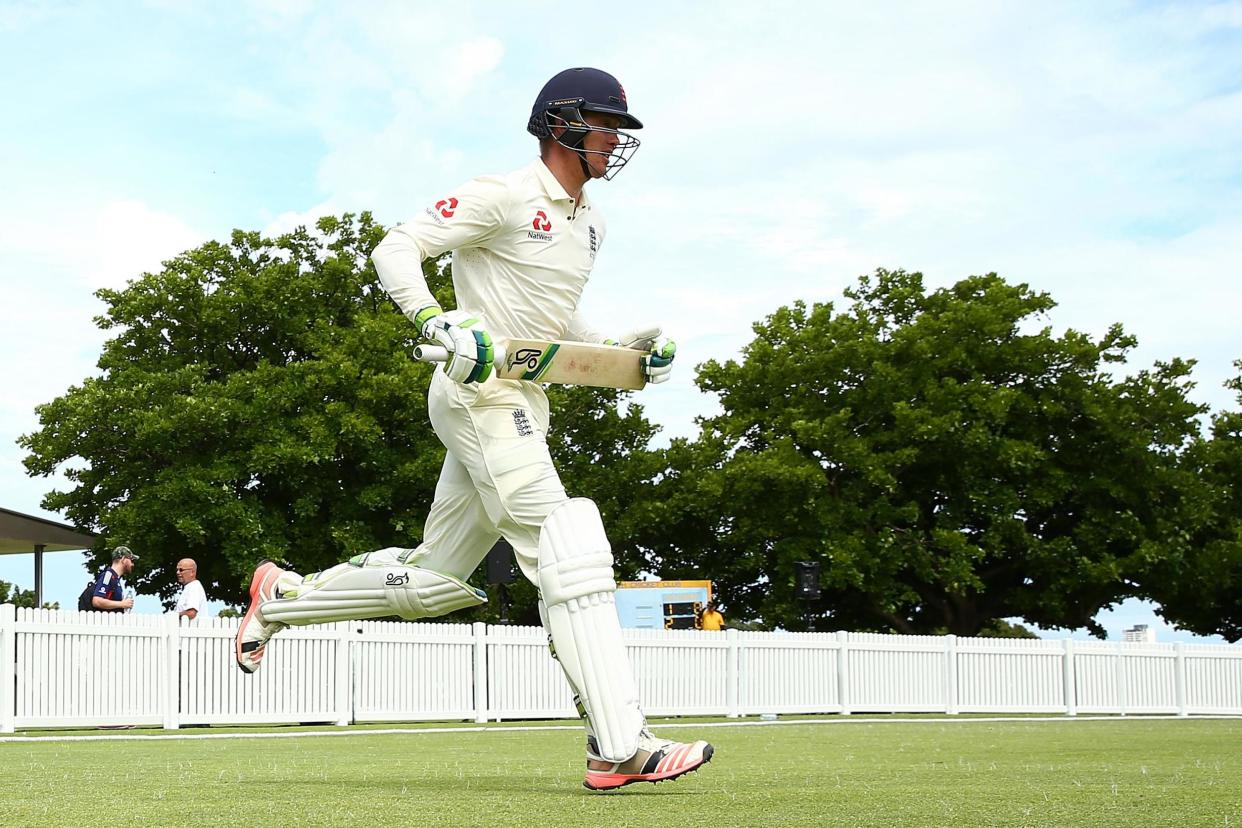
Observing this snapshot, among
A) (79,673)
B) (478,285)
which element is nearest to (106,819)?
(478,285)

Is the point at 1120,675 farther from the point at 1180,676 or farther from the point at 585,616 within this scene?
the point at 585,616

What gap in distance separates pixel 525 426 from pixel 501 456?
0.53 ft

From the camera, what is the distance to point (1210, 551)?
39.6 meters

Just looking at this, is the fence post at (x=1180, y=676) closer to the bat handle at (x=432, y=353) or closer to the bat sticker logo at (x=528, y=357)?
the bat sticker logo at (x=528, y=357)

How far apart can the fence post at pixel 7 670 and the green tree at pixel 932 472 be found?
24500 mm

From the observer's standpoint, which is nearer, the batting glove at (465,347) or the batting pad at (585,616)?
the batting glove at (465,347)

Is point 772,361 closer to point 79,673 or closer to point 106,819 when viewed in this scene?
point 79,673

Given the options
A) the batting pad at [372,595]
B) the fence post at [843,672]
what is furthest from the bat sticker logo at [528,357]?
the fence post at [843,672]

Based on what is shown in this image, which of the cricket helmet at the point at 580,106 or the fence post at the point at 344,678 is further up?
the cricket helmet at the point at 580,106

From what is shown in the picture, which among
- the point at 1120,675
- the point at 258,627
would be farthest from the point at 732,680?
the point at 258,627

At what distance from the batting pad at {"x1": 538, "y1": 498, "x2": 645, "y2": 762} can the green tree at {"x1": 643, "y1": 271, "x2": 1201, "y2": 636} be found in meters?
32.0

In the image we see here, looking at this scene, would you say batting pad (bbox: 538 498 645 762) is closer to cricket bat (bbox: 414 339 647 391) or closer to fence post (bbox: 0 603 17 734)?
cricket bat (bbox: 414 339 647 391)

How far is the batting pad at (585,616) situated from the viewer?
518 centimetres

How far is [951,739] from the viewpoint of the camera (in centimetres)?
1188
